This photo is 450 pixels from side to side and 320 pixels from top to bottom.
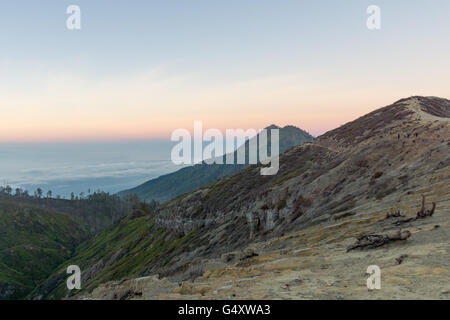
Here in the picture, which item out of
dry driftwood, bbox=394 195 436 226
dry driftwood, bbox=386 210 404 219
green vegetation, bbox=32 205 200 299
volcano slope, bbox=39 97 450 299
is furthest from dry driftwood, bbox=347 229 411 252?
green vegetation, bbox=32 205 200 299

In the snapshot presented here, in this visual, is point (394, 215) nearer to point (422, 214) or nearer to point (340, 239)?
point (422, 214)

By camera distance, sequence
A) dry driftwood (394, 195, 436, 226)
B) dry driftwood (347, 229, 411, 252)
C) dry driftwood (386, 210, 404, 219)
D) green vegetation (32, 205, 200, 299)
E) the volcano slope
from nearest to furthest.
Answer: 1. the volcano slope
2. dry driftwood (347, 229, 411, 252)
3. dry driftwood (394, 195, 436, 226)
4. dry driftwood (386, 210, 404, 219)
5. green vegetation (32, 205, 200, 299)

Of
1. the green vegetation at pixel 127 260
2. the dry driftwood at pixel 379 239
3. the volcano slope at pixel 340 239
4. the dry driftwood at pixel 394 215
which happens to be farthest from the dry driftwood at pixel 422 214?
the green vegetation at pixel 127 260

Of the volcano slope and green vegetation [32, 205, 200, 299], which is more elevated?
the volcano slope

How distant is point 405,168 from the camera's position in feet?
153

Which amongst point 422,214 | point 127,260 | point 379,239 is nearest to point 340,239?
point 379,239

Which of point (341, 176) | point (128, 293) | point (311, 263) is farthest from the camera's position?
point (341, 176)

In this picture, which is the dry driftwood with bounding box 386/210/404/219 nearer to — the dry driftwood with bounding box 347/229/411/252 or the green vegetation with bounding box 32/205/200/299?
the dry driftwood with bounding box 347/229/411/252

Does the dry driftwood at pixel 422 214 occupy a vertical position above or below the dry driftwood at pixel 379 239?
above

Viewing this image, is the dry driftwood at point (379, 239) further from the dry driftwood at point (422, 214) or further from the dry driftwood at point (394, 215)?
the dry driftwood at point (394, 215)
